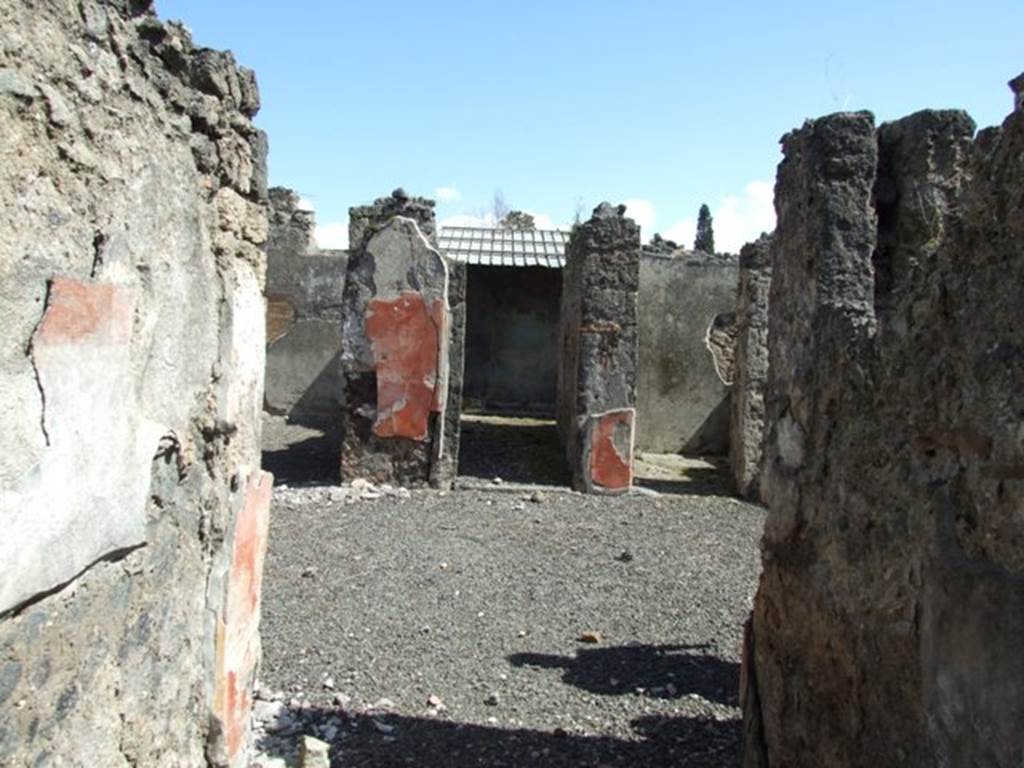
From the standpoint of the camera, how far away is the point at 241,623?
241 cm

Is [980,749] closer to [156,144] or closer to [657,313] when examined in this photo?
[156,144]

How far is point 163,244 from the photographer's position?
1799 millimetres

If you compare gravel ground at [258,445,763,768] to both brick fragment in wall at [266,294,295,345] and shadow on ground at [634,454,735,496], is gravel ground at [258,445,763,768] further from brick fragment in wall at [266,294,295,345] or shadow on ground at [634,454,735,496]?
brick fragment in wall at [266,294,295,345]

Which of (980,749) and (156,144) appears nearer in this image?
(980,749)

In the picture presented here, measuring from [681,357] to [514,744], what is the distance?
7.52m

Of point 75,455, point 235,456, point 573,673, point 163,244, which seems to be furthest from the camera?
point 573,673

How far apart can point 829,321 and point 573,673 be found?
6.26ft

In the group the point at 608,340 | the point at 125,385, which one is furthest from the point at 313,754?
the point at 608,340

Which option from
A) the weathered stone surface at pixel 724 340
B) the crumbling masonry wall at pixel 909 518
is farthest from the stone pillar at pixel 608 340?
the crumbling masonry wall at pixel 909 518

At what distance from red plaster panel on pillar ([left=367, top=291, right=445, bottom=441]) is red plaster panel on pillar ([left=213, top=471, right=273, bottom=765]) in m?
4.58

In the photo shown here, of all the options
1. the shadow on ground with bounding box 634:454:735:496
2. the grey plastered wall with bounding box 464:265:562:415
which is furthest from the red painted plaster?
the grey plastered wall with bounding box 464:265:562:415

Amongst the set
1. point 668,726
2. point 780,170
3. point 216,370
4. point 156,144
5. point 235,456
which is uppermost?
point 780,170

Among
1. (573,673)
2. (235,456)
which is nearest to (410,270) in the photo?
(573,673)

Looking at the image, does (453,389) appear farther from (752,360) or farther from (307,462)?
(752,360)
